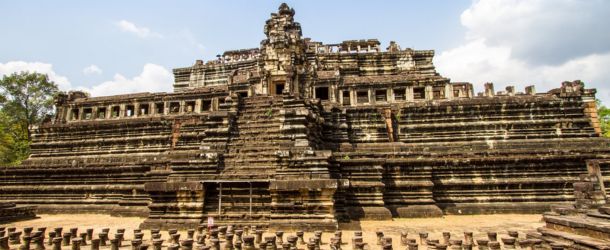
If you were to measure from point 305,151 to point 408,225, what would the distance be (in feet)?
14.3

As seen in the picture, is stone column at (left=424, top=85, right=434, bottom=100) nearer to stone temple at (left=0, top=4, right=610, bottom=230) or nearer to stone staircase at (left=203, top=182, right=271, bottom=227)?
stone temple at (left=0, top=4, right=610, bottom=230)

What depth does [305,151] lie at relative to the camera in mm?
13477

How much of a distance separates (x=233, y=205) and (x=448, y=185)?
942 cm

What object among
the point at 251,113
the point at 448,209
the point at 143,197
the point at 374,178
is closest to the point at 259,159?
the point at 251,113

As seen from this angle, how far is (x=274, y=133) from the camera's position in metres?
15.3

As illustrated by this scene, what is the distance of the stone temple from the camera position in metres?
13.0

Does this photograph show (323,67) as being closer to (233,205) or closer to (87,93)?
(87,93)

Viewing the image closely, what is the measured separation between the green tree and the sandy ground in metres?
24.4

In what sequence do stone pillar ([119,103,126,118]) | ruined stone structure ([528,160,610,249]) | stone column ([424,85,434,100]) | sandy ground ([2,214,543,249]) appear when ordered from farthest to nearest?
stone pillar ([119,103,126,118]) < stone column ([424,85,434,100]) < sandy ground ([2,214,543,249]) < ruined stone structure ([528,160,610,249])

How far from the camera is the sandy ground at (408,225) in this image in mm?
11094

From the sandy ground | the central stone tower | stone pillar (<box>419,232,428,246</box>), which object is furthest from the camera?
the central stone tower

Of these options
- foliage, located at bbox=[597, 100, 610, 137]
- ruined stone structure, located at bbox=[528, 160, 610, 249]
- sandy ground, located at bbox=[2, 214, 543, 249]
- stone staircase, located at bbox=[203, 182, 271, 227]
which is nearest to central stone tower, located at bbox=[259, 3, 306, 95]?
stone staircase, located at bbox=[203, 182, 271, 227]

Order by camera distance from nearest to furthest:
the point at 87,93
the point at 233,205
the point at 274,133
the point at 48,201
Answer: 1. the point at 233,205
2. the point at 274,133
3. the point at 48,201
4. the point at 87,93

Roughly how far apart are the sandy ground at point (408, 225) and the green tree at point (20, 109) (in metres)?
24.4
